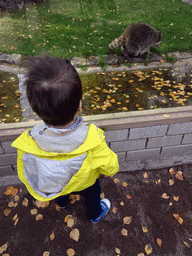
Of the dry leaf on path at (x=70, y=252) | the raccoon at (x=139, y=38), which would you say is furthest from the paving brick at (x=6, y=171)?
the raccoon at (x=139, y=38)

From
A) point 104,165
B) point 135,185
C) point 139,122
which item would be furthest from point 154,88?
point 104,165

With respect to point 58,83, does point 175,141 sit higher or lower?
lower

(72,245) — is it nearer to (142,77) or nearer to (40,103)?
(40,103)

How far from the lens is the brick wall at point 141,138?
7.37 ft

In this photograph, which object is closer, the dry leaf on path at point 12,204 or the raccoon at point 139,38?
the dry leaf on path at point 12,204

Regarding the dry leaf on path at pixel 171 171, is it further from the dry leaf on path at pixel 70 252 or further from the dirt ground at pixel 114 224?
the dry leaf on path at pixel 70 252

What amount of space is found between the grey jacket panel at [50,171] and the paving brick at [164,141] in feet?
5.31

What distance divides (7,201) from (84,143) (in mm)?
2038

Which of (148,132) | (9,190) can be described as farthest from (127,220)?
(9,190)

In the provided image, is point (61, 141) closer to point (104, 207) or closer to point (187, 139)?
point (104, 207)

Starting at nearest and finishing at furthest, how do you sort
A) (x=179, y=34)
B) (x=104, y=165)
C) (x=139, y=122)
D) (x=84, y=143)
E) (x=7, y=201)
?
(x=84, y=143) → (x=104, y=165) → (x=139, y=122) → (x=7, y=201) → (x=179, y=34)

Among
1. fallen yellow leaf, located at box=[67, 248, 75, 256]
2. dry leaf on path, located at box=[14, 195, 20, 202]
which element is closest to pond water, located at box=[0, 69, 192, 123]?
dry leaf on path, located at box=[14, 195, 20, 202]

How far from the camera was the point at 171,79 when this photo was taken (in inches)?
157

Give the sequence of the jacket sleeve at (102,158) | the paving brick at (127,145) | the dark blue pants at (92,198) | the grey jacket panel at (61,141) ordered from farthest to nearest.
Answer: the paving brick at (127,145), the dark blue pants at (92,198), the jacket sleeve at (102,158), the grey jacket panel at (61,141)
